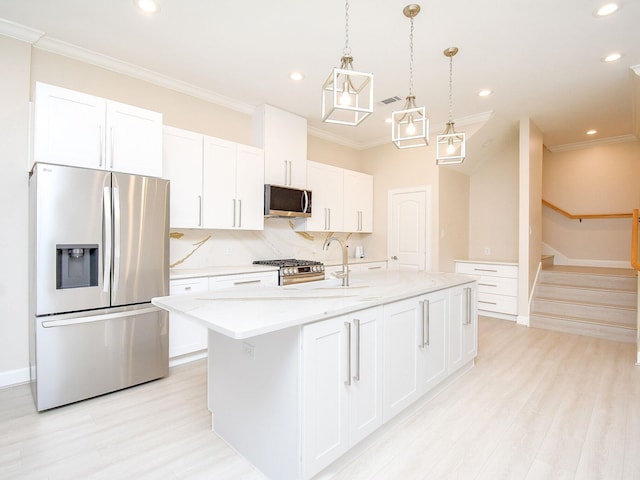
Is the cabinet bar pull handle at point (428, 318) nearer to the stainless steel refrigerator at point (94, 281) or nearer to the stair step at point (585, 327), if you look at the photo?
the stainless steel refrigerator at point (94, 281)

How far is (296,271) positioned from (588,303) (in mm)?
4048

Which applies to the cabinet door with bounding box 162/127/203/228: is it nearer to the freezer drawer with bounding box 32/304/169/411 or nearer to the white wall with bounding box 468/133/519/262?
the freezer drawer with bounding box 32/304/169/411

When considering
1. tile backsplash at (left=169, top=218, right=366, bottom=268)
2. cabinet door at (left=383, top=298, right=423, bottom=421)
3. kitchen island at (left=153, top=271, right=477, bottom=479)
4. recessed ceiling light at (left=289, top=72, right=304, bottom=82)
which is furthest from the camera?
tile backsplash at (left=169, top=218, right=366, bottom=268)

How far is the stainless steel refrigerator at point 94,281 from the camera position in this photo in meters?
2.30

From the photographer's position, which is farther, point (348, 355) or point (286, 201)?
point (286, 201)

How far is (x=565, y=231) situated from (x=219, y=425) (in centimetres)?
679

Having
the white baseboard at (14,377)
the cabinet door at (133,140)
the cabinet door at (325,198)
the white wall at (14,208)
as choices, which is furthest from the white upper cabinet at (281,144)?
the white baseboard at (14,377)

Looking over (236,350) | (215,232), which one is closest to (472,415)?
(236,350)

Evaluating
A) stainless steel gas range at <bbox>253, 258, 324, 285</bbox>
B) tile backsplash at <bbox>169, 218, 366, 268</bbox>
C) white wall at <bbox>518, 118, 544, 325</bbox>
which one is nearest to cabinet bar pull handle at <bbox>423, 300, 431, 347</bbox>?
stainless steel gas range at <bbox>253, 258, 324, 285</bbox>

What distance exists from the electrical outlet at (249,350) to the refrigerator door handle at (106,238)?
56.5 inches

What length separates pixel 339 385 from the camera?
1.71 m

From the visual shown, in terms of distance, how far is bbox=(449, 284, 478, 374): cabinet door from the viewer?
9.00 feet

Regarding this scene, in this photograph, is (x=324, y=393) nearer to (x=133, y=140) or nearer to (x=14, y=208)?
(x=133, y=140)

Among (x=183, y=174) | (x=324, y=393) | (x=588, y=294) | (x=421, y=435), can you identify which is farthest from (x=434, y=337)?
(x=588, y=294)
